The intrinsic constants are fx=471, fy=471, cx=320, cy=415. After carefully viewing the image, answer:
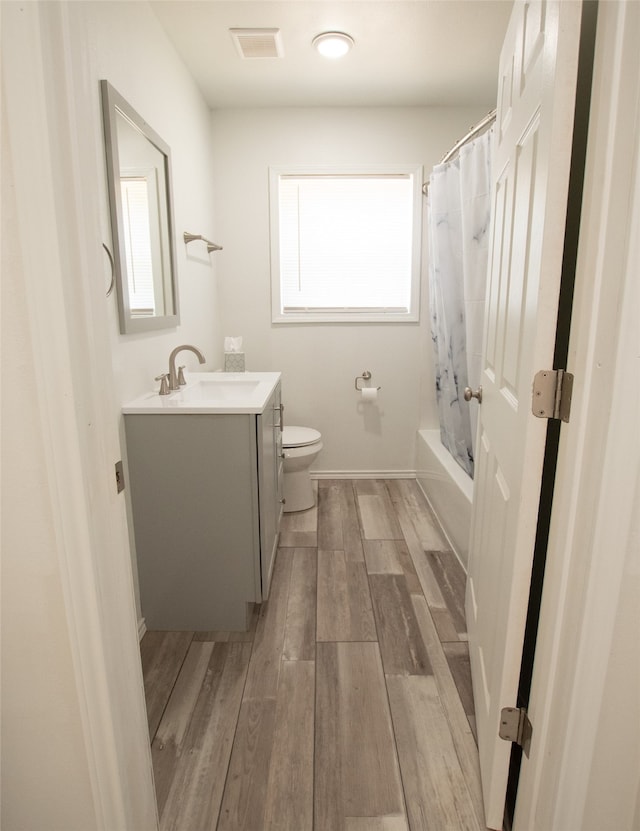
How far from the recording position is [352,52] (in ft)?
7.75

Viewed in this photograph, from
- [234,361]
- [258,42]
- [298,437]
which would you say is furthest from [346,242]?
[298,437]

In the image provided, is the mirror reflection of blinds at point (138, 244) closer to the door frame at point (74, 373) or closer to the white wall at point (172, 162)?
the white wall at point (172, 162)

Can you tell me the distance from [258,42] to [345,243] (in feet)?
4.11

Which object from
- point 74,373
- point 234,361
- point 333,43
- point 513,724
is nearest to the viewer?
point 74,373

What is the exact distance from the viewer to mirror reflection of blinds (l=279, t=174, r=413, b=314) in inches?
125

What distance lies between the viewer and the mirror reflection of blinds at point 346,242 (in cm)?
317

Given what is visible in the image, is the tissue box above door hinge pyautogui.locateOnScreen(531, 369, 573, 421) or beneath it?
beneath

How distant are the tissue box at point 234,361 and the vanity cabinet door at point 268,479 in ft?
2.39

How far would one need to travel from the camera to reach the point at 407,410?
3434 millimetres

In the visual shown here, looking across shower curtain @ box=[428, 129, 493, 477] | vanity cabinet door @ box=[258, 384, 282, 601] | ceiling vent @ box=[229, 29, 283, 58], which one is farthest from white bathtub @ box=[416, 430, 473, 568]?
ceiling vent @ box=[229, 29, 283, 58]

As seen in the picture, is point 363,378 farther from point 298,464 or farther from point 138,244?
point 138,244

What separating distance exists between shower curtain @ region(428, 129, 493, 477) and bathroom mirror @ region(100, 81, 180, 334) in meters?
1.49

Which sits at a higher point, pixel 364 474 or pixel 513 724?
pixel 513 724

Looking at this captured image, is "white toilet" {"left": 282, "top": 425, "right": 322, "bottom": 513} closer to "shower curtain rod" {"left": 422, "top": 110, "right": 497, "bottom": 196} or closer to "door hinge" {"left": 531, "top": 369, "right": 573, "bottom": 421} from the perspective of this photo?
"shower curtain rod" {"left": 422, "top": 110, "right": 497, "bottom": 196}
